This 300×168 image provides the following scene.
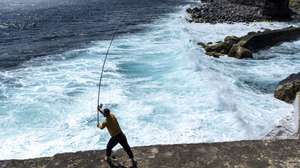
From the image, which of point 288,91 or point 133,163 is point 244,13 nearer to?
point 288,91

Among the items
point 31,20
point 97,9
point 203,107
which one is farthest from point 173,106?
point 97,9

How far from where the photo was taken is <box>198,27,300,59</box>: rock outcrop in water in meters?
23.2

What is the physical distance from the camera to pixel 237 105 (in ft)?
47.2

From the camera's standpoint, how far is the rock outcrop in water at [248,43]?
76.3 feet

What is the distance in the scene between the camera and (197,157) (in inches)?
263

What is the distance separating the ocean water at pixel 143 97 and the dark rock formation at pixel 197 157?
15.2ft

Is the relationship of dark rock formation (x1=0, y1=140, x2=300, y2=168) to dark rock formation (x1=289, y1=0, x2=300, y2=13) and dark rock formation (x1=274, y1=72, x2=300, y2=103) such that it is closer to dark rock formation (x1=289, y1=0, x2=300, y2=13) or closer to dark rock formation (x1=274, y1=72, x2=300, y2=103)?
dark rock formation (x1=274, y1=72, x2=300, y2=103)

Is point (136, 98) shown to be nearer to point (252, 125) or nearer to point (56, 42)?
point (252, 125)

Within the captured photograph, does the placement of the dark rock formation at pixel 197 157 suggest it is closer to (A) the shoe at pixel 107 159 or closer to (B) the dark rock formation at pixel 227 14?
(A) the shoe at pixel 107 159

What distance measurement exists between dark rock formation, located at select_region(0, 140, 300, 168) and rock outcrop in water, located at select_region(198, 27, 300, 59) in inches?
644

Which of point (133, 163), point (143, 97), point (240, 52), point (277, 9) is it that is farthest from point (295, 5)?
point (133, 163)

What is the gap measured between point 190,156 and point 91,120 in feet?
23.8

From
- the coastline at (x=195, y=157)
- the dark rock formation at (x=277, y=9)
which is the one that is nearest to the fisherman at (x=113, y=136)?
the coastline at (x=195, y=157)

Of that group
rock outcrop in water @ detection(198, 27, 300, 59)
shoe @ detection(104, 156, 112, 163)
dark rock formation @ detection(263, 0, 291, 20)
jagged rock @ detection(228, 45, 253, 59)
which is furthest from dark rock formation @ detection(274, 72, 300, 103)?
dark rock formation @ detection(263, 0, 291, 20)
